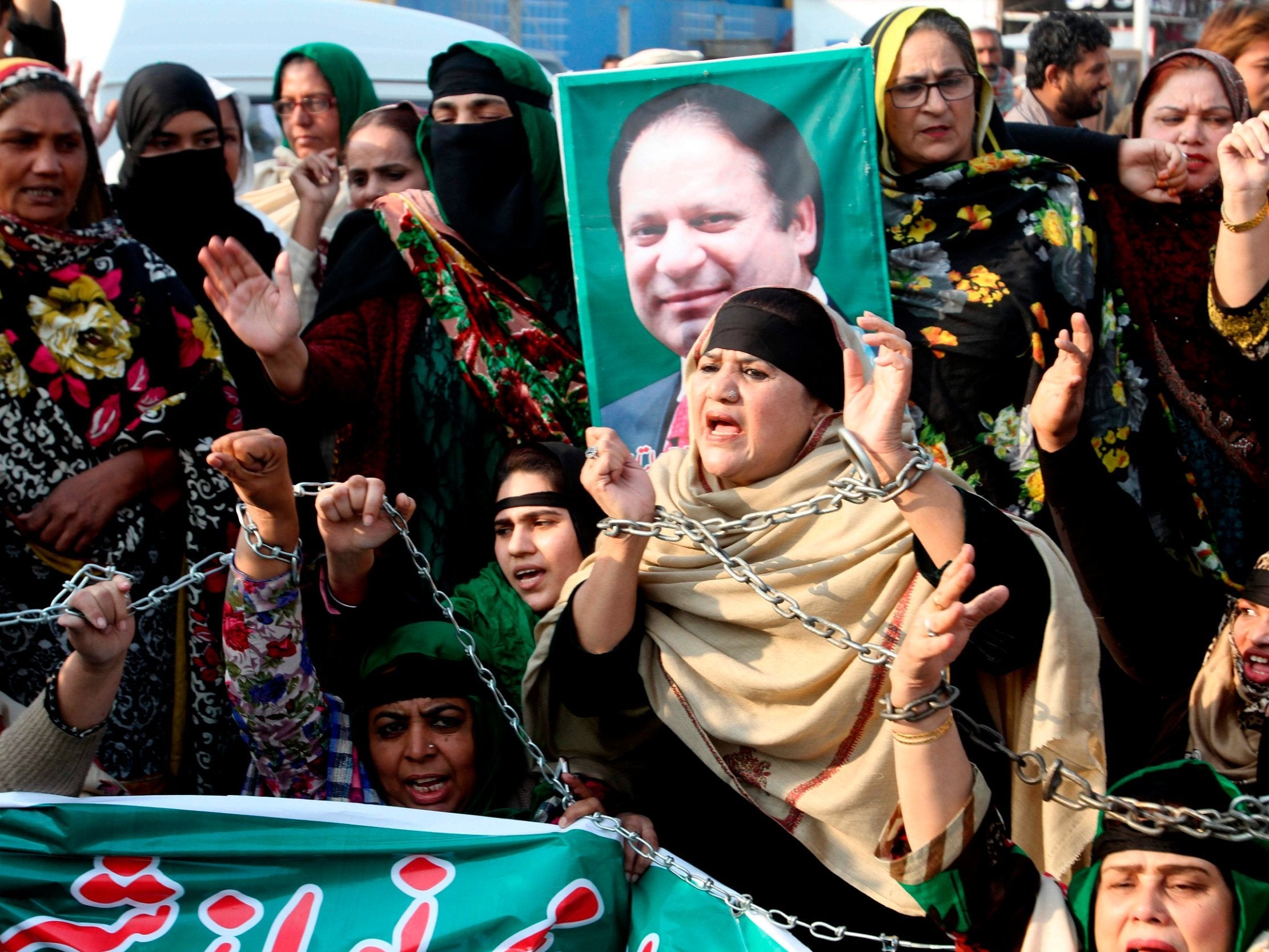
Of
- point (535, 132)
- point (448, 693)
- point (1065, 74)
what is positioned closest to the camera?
point (448, 693)

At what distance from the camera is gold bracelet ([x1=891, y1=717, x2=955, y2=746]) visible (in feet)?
6.61

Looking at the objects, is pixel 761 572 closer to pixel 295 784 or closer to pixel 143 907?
pixel 295 784

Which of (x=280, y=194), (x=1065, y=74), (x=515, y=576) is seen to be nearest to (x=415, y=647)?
(x=515, y=576)

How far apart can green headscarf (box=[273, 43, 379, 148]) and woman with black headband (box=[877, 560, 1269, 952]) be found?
3.10 meters

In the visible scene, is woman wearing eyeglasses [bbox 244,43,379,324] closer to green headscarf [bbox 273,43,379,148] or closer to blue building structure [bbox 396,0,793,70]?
green headscarf [bbox 273,43,379,148]

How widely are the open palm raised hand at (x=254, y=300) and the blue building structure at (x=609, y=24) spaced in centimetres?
687

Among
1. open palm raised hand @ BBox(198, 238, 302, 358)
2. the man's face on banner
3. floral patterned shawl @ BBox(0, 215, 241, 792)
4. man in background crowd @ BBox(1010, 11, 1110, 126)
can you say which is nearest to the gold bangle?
the man's face on banner

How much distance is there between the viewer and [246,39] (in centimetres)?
639

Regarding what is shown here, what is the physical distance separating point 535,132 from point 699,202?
54 centimetres

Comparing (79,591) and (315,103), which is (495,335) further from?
(315,103)

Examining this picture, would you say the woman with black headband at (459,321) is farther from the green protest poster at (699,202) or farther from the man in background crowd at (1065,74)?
the man in background crowd at (1065,74)

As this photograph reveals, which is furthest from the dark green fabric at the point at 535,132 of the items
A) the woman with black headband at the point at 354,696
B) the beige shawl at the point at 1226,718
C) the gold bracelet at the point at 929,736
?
the gold bracelet at the point at 929,736

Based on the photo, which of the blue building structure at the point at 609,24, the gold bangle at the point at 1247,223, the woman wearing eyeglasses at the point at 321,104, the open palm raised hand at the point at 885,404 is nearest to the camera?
the open palm raised hand at the point at 885,404

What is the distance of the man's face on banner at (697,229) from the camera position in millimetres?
3248
